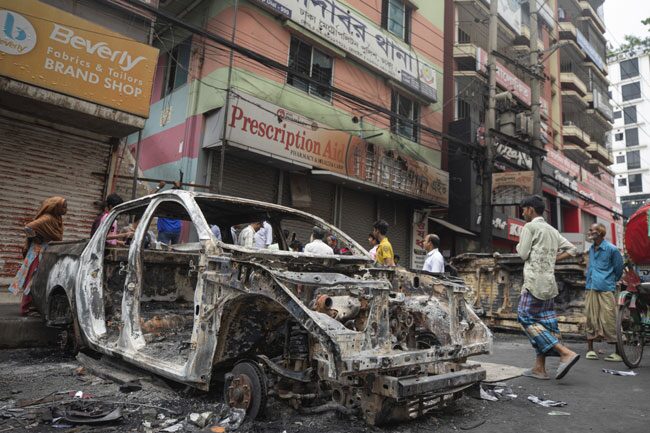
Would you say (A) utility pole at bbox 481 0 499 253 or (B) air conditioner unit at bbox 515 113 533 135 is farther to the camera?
(B) air conditioner unit at bbox 515 113 533 135

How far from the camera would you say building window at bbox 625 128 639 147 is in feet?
164

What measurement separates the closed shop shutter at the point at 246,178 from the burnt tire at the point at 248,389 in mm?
7581

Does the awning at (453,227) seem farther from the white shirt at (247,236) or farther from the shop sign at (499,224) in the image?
the white shirt at (247,236)

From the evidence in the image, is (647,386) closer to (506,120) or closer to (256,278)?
(256,278)

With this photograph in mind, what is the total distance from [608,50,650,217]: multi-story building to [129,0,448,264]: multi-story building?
43226 mm

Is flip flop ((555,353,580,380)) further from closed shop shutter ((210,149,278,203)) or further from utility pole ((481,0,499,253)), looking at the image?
utility pole ((481,0,499,253))

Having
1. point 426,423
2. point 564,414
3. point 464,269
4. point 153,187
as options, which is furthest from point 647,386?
point 153,187

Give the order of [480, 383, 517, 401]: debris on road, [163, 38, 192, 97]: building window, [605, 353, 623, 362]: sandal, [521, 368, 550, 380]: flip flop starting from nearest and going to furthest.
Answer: [480, 383, 517, 401]: debris on road → [521, 368, 550, 380]: flip flop → [605, 353, 623, 362]: sandal → [163, 38, 192, 97]: building window

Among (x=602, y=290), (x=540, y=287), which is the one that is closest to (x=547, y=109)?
(x=602, y=290)

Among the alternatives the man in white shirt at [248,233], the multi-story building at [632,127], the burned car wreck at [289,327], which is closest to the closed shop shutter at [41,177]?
the burned car wreck at [289,327]

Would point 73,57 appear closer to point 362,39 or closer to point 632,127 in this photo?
point 362,39

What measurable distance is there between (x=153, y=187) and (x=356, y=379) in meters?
9.85

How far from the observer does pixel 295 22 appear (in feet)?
37.1

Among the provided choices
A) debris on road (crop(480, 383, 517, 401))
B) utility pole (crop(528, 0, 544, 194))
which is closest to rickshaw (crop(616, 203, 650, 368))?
debris on road (crop(480, 383, 517, 401))
